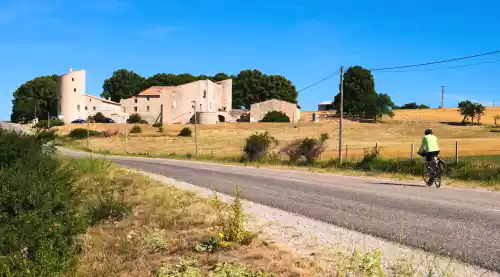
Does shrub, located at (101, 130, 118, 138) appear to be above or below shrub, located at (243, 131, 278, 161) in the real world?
above

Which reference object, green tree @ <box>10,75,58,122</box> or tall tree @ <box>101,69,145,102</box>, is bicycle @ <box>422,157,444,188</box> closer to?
green tree @ <box>10,75,58,122</box>

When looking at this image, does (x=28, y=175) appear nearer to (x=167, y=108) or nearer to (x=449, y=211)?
(x=449, y=211)

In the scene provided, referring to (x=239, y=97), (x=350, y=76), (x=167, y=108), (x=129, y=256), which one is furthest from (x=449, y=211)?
(x=239, y=97)

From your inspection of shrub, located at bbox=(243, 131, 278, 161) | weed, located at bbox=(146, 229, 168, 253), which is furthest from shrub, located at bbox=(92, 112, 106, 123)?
weed, located at bbox=(146, 229, 168, 253)

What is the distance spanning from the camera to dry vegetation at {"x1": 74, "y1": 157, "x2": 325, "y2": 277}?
19.4 feet

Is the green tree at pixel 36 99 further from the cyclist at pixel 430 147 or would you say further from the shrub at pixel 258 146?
the cyclist at pixel 430 147

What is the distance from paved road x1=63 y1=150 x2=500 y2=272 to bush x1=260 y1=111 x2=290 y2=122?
81.6m

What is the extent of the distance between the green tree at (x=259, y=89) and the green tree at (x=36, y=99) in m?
46.4

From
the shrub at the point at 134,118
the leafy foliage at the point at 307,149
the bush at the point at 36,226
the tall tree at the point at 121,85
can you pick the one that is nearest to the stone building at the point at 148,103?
the shrub at the point at 134,118

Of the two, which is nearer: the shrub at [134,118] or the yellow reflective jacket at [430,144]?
the yellow reflective jacket at [430,144]

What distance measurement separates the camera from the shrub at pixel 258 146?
116ft

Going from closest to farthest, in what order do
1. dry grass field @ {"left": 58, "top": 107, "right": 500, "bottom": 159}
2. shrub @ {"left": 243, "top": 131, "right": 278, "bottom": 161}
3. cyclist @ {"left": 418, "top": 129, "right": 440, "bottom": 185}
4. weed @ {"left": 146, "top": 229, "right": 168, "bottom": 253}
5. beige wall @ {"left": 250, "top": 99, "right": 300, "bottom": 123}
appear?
weed @ {"left": 146, "top": 229, "right": 168, "bottom": 253} < cyclist @ {"left": 418, "top": 129, "right": 440, "bottom": 185} < shrub @ {"left": 243, "top": 131, "right": 278, "bottom": 161} < dry grass field @ {"left": 58, "top": 107, "right": 500, "bottom": 159} < beige wall @ {"left": 250, "top": 99, "right": 300, "bottom": 123}

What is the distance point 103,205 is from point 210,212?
2284mm

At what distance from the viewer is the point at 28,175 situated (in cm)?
691
